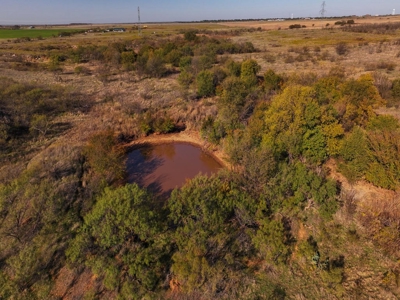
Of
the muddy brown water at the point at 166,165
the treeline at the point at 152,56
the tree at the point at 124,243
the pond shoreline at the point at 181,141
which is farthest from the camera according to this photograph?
the treeline at the point at 152,56

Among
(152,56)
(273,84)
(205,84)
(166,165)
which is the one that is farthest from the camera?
(152,56)

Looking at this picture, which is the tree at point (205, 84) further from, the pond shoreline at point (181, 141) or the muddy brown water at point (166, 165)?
the muddy brown water at point (166, 165)

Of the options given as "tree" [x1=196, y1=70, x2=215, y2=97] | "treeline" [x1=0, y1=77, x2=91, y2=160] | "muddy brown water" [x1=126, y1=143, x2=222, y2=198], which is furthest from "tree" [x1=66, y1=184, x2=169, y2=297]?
"tree" [x1=196, y1=70, x2=215, y2=97]

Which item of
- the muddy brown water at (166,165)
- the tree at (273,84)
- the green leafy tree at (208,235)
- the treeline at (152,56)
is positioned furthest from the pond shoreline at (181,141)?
the treeline at (152,56)

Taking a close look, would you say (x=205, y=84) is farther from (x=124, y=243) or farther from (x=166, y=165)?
(x=124, y=243)

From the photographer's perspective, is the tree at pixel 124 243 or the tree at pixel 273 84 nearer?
the tree at pixel 124 243

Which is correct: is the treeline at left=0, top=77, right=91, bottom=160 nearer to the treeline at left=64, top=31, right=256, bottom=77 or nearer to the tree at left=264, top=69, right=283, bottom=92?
the treeline at left=64, top=31, right=256, bottom=77

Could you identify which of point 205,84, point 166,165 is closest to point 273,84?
point 205,84
